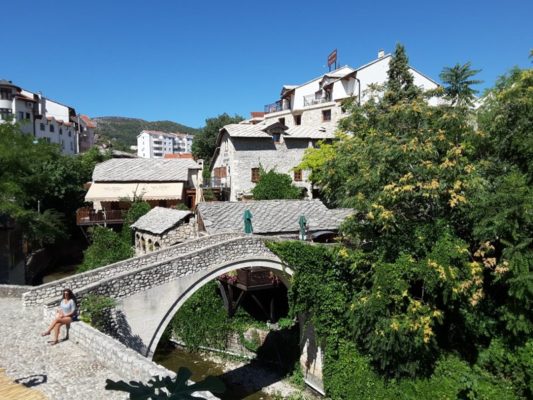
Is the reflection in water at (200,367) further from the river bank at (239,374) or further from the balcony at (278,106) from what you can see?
the balcony at (278,106)

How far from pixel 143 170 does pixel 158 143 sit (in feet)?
337

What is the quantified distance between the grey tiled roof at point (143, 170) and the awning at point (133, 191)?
0.73m


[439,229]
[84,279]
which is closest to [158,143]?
[84,279]

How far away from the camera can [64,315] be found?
11.4 m

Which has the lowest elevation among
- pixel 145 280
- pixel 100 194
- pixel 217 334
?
pixel 217 334

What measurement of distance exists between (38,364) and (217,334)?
13.2 meters

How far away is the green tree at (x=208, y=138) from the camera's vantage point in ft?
179

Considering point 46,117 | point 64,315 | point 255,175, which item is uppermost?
point 46,117

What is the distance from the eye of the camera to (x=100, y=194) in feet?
107

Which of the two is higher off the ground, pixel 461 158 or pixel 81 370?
pixel 461 158

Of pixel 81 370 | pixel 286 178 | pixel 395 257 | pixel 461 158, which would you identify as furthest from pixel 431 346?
pixel 286 178

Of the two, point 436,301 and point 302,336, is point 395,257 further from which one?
point 302,336

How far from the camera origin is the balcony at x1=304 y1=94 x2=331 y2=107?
43.2m

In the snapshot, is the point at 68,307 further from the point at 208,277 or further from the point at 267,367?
the point at 267,367
